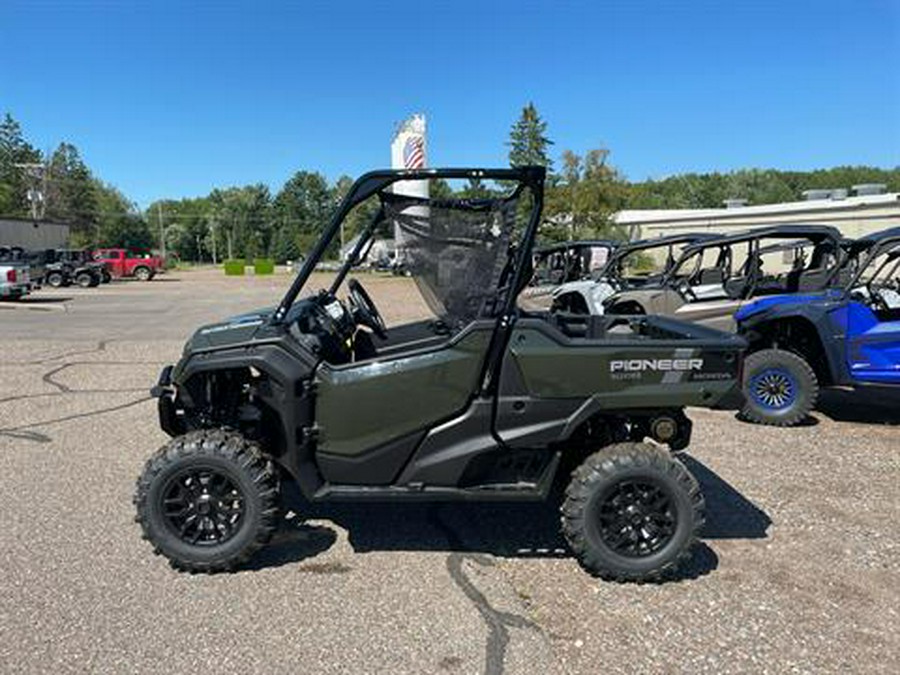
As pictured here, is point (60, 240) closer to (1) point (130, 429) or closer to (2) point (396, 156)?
(2) point (396, 156)

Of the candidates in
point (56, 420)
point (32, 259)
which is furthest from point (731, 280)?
point (32, 259)

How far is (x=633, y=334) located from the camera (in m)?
4.54

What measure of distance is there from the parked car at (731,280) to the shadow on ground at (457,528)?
3.98 metres

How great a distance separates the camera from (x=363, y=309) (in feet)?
15.1

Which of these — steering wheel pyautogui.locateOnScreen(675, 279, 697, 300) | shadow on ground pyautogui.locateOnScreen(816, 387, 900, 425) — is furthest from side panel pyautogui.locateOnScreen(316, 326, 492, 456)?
steering wheel pyautogui.locateOnScreen(675, 279, 697, 300)

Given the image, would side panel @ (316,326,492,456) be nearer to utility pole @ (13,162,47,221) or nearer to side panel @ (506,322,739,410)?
side panel @ (506,322,739,410)

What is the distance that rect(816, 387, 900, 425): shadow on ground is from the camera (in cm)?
720

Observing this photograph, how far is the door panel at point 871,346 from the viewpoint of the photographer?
652 cm

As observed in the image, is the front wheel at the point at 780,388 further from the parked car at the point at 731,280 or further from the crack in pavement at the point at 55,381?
the crack in pavement at the point at 55,381

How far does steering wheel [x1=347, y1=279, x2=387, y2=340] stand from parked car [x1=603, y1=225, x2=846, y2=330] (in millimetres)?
5130

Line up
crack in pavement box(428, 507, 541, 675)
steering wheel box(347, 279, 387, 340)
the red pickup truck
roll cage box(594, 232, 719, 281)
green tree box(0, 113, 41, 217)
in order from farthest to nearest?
green tree box(0, 113, 41, 217), the red pickup truck, roll cage box(594, 232, 719, 281), steering wheel box(347, 279, 387, 340), crack in pavement box(428, 507, 541, 675)

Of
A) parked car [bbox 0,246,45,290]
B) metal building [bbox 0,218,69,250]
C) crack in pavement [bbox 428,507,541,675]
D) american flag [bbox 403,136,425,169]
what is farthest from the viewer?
metal building [bbox 0,218,69,250]

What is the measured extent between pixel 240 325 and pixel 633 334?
2.39 meters

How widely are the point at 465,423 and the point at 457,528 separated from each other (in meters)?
0.99
